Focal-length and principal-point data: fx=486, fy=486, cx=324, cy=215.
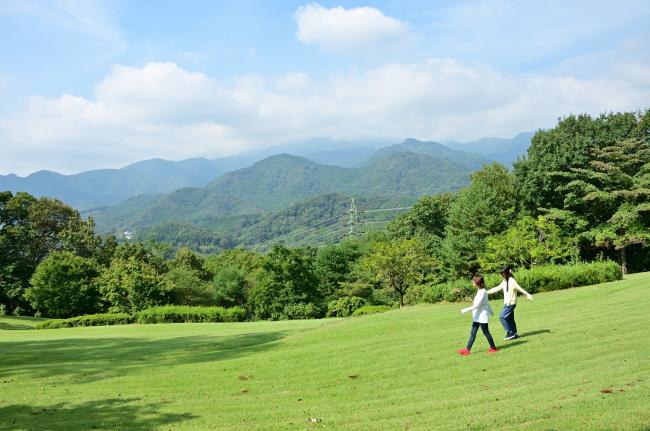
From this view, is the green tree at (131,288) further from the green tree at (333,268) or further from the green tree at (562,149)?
the green tree at (562,149)

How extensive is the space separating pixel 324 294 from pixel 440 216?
17734 mm

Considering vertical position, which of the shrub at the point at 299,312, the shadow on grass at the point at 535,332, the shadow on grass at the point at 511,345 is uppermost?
the shadow on grass at the point at 535,332

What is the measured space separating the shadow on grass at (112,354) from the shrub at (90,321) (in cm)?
1853

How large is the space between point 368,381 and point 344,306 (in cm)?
4055

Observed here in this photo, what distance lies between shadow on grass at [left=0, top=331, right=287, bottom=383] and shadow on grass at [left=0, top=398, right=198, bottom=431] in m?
3.03

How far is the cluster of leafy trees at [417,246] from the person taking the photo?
40656 mm

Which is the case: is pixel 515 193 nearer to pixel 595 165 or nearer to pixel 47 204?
pixel 595 165

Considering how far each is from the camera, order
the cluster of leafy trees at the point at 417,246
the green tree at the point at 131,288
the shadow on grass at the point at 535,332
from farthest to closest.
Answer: the green tree at the point at 131,288 < the cluster of leafy trees at the point at 417,246 < the shadow on grass at the point at 535,332

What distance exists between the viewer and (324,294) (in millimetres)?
60031

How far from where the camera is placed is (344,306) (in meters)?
51.4

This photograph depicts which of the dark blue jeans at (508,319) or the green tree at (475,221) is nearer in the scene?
the dark blue jeans at (508,319)

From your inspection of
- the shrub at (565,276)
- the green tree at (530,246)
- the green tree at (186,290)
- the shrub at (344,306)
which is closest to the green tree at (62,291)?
the green tree at (186,290)

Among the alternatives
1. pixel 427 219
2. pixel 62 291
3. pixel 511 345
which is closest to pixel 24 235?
pixel 62 291

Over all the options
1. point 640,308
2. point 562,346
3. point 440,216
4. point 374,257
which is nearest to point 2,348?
point 562,346
